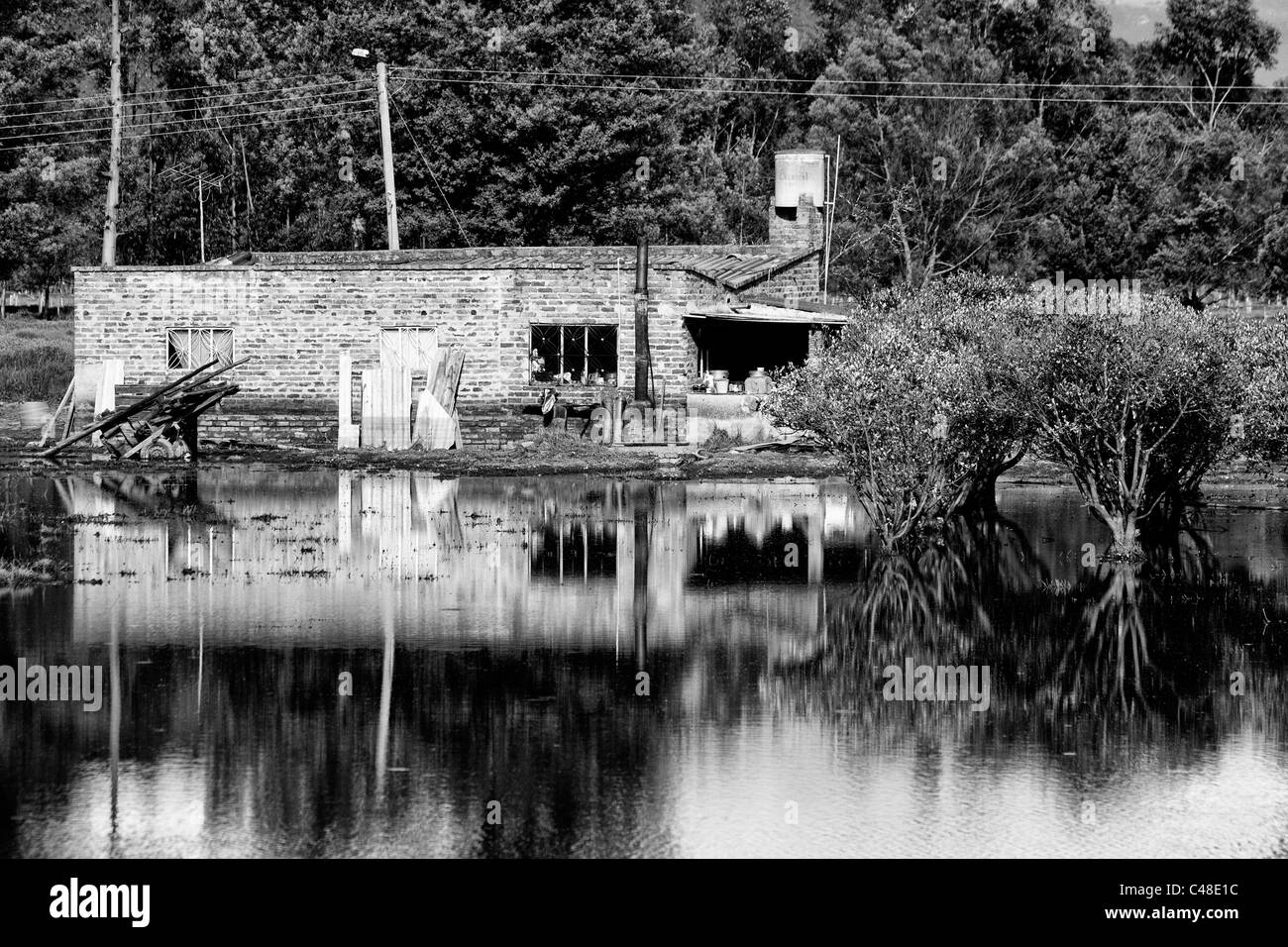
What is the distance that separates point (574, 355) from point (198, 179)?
78.5 feet

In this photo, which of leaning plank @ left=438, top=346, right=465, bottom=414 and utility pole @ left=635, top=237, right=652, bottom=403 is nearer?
leaning plank @ left=438, top=346, right=465, bottom=414

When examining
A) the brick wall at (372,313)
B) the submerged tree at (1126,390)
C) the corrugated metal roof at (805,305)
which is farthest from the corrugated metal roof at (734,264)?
the submerged tree at (1126,390)

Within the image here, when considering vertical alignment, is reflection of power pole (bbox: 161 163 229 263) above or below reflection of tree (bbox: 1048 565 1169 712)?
above

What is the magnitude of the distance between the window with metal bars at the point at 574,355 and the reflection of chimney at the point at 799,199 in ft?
17.1

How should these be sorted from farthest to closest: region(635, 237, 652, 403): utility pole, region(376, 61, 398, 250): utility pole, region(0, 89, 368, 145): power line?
region(0, 89, 368, 145): power line → region(376, 61, 398, 250): utility pole → region(635, 237, 652, 403): utility pole

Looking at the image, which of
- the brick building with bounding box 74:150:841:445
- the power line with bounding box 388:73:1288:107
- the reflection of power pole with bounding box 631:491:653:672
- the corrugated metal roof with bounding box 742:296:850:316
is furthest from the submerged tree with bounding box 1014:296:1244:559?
the power line with bounding box 388:73:1288:107

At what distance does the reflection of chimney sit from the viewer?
39438 mm

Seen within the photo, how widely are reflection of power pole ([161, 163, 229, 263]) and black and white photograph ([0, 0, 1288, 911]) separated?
0.60 ft

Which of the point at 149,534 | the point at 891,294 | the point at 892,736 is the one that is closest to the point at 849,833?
the point at 892,736

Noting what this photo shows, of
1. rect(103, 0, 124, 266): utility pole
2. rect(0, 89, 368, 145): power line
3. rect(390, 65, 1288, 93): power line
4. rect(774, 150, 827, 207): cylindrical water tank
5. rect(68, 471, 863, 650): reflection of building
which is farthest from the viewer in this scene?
rect(0, 89, 368, 145): power line

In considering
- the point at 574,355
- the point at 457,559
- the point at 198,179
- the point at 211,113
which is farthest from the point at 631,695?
the point at 211,113

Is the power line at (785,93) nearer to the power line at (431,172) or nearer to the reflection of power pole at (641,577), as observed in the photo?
the power line at (431,172)

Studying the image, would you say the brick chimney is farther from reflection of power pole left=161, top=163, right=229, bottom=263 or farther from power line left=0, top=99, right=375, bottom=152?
reflection of power pole left=161, top=163, right=229, bottom=263

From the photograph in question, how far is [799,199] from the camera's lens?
3950 cm
